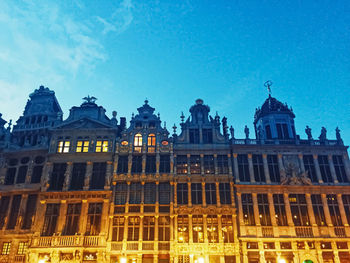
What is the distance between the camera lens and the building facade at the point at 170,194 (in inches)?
1093

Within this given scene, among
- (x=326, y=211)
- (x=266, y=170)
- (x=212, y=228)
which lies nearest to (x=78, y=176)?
(x=212, y=228)

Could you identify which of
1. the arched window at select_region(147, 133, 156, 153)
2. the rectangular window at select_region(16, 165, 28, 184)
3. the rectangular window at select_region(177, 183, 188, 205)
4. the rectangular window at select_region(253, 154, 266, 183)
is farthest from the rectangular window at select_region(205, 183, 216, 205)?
the rectangular window at select_region(16, 165, 28, 184)

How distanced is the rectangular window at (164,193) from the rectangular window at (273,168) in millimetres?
11760

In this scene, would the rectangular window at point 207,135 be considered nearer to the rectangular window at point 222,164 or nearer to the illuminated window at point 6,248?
the rectangular window at point 222,164

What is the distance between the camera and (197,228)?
94.4ft

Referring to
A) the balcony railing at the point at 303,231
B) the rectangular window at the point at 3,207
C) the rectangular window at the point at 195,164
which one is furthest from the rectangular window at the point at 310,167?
the rectangular window at the point at 3,207

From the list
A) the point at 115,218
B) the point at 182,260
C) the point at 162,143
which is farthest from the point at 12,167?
the point at 182,260

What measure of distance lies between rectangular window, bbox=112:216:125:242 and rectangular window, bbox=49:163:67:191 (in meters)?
7.56

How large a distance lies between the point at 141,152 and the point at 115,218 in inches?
308

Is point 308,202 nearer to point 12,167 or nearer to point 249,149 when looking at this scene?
point 249,149

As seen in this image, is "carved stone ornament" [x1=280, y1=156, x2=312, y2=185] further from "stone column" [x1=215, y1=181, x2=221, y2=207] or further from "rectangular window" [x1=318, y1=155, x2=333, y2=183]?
"stone column" [x1=215, y1=181, x2=221, y2=207]

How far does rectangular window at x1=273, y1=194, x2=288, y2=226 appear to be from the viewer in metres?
28.9

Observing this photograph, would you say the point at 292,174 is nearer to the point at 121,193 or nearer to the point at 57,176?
the point at 121,193

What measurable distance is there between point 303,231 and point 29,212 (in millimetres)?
29724
